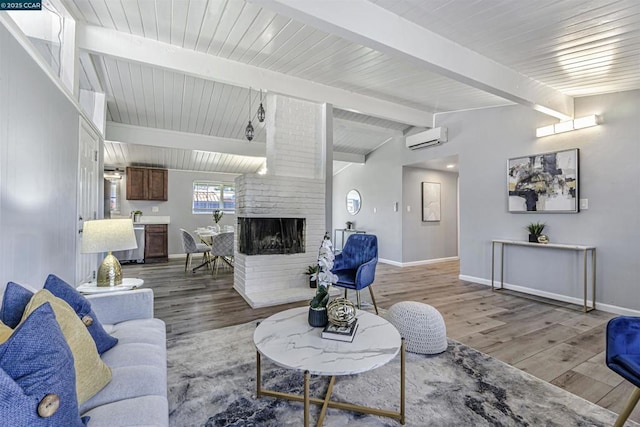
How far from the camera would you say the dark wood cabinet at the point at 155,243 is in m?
6.51

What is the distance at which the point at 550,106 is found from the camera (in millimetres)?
3498

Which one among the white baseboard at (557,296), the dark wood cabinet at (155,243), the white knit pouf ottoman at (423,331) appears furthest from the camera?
the dark wood cabinet at (155,243)

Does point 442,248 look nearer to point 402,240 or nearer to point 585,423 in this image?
point 402,240

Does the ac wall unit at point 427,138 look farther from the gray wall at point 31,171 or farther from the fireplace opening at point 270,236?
the gray wall at point 31,171

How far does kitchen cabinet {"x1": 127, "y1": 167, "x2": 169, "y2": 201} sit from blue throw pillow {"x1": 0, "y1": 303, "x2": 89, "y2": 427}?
6.88 m

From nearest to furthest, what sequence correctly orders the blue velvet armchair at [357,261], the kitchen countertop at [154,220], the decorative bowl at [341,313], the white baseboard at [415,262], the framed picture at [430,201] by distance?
the decorative bowl at [341,313]
the blue velvet armchair at [357,261]
the white baseboard at [415,262]
the framed picture at [430,201]
the kitchen countertop at [154,220]

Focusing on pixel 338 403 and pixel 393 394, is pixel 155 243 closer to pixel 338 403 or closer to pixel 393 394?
pixel 338 403

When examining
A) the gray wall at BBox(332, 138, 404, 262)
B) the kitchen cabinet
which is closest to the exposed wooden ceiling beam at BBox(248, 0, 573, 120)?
the gray wall at BBox(332, 138, 404, 262)

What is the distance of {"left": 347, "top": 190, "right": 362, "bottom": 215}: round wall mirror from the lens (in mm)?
7528

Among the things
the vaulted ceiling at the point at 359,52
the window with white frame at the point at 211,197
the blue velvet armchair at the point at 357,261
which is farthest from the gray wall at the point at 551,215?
the window with white frame at the point at 211,197

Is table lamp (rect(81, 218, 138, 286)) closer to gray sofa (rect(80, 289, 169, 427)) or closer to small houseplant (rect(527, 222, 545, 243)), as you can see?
gray sofa (rect(80, 289, 169, 427))

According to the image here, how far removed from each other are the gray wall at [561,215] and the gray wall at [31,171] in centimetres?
526

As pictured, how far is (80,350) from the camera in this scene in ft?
3.69

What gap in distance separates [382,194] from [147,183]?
5521mm
